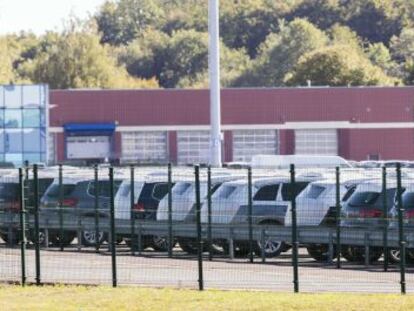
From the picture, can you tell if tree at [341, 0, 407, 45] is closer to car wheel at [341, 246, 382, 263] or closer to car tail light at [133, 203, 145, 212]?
car tail light at [133, 203, 145, 212]

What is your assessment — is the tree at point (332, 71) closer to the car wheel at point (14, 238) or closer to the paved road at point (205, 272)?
the car wheel at point (14, 238)

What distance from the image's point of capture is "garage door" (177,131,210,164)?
85.6 meters

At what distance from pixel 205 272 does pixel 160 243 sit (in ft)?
Answer: 19.1

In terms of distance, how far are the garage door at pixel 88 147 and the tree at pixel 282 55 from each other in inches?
2494

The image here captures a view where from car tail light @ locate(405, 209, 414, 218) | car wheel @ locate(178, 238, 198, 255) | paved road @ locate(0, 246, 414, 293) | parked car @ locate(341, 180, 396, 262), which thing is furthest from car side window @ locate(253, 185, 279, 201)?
car tail light @ locate(405, 209, 414, 218)

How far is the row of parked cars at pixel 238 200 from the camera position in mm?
28875

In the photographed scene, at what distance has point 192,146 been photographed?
86062mm

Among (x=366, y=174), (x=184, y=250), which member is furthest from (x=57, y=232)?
(x=366, y=174)

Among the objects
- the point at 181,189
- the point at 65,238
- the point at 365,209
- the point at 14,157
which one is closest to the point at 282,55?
the point at 14,157

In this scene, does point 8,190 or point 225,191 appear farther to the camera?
point 8,190

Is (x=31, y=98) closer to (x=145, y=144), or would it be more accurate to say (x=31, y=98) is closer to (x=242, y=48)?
(x=145, y=144)

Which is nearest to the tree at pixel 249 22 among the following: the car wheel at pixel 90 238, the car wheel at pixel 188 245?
the car wheel at pixel 90 238

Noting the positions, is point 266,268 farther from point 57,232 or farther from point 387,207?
point 57,232

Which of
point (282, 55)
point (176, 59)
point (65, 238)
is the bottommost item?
point (65, 238)
